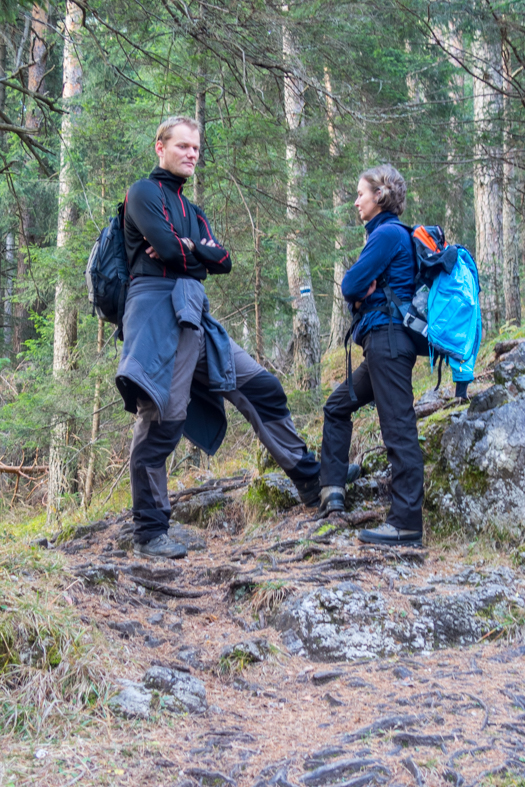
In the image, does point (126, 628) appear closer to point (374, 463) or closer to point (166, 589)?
point (166, 589)

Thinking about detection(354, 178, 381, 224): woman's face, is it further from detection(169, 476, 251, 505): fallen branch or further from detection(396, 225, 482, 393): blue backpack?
detection(169, 476, 251, 505): fallen branch

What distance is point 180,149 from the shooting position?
440 centimetres

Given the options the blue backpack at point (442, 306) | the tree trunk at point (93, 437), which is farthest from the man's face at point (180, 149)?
the tree trunk at point (93, 437)

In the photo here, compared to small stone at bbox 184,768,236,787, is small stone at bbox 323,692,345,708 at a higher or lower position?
lower

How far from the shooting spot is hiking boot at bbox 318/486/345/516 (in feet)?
15.4

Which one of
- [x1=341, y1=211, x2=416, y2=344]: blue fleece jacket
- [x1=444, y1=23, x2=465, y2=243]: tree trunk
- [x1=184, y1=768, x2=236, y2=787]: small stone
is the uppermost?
[x1=444, y1=23, x2=465, y2=243]: tree trunk

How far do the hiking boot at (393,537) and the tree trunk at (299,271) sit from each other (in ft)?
14.0

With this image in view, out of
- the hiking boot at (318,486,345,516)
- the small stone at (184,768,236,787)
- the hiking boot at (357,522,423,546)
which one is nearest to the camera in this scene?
the small stone at (184,768,236,787)

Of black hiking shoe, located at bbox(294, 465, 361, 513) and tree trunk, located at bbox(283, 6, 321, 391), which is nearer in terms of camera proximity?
black hiking shoe, located at bbox(294, 465, 361, 513)

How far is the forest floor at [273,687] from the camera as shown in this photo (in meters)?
1.92

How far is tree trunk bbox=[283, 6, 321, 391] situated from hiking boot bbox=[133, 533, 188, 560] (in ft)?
14.1

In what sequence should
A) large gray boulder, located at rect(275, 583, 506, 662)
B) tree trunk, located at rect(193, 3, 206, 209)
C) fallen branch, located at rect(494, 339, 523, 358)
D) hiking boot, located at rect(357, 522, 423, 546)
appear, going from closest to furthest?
large gray boulder, located at rect(275, 583, 506, 662) < hiking boot, located at rect(357, 522, 423, 546) < fallen branch, located at rect(494, 339, 523, 358) < tree trunk, located at rect(193, 3, 206, 209)

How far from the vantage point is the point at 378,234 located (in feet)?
14.0

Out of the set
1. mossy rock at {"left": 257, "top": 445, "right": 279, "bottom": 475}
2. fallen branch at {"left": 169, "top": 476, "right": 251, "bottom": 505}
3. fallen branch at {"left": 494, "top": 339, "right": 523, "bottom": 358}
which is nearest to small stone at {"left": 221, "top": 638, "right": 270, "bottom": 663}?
mossy rock at {"left": 257, "top": 445, "right": 279, "bottom": 475}
